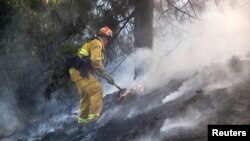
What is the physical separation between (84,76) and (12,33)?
4.91 meters

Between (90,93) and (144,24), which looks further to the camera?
(144,24)

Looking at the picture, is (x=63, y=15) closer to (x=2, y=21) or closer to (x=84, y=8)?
(x=84, y=8)

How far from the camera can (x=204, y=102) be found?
7.03m

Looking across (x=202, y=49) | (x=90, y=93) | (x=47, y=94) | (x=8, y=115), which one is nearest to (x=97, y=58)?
(x=90, y=93)

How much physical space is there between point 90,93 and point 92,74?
35 cm

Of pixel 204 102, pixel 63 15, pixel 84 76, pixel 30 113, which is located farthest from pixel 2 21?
pixel 204 102

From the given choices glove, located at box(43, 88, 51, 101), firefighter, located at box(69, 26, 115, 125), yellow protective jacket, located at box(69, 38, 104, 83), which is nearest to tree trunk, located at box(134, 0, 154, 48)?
firefighter, located at box(69, 26, 115, 125)

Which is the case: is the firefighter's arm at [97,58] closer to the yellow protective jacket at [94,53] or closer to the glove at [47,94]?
the yellow protective jacket at [94,53]

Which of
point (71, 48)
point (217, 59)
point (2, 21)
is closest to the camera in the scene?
point (217, 59)

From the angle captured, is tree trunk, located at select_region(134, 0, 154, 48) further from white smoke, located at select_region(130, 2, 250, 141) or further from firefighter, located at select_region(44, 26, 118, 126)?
firefighter, located at select_region(44, 26, 118, 126)

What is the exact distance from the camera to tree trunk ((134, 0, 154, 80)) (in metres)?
10.1

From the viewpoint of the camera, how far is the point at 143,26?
10133 millimetres

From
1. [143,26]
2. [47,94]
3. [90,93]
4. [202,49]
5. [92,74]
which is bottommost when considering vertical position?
[90,93]

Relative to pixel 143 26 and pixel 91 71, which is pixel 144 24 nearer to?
pixel 143 26
